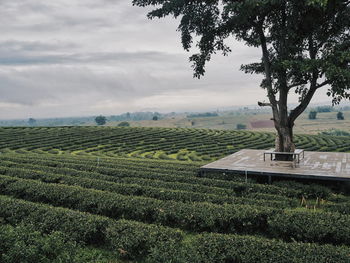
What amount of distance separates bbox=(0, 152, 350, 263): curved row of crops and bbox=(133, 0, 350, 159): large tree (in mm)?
5588

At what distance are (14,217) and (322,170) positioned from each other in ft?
43.6

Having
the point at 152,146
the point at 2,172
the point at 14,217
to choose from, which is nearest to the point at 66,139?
the point at 152,146

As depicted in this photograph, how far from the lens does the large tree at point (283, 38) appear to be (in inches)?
559

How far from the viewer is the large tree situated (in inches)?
559

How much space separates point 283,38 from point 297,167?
7175 millimetres

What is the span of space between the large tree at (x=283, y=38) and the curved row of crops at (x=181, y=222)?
220 inches

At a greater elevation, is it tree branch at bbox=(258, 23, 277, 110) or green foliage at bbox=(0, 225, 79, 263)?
tree branch at bbox=(258, 23, 277, 110)

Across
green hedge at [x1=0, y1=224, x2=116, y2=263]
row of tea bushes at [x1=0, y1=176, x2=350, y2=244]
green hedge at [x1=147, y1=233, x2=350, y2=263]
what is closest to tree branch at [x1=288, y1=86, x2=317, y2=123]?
row of tea bushes at [x1=0, y1=176, x2=350, y2=244]

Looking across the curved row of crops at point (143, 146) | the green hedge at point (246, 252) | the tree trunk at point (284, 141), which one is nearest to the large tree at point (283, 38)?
the tree trunk at point (284, 141)

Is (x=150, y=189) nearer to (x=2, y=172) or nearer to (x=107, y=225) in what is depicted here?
(x=107, y=225)

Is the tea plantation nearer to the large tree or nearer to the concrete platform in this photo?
the concrete platform

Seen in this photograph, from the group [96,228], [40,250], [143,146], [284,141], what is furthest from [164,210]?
[143,146]

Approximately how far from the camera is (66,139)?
45688 millimetres

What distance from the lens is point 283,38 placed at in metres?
16.0
